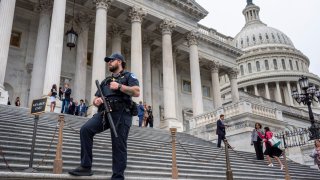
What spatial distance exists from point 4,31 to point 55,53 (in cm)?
293

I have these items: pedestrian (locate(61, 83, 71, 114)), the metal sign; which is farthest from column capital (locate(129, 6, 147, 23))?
the metal sign

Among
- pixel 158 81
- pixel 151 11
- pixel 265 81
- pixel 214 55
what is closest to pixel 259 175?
pixel 151 11

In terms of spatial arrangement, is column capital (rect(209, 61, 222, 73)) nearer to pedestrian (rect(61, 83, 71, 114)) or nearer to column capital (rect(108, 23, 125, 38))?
column capital (rect(108, 23, 125, 38))

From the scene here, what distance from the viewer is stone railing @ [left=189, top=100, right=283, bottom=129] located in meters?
19.6

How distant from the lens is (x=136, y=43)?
22.1m

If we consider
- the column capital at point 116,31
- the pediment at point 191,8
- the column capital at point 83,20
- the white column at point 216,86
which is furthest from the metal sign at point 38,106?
the white column at point 216,86

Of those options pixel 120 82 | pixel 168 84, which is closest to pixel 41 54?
pixel 168 84

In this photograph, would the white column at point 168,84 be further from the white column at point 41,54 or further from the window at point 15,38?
the window at point 15,38

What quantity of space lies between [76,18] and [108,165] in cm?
1826

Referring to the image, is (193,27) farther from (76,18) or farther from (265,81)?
(265,81)

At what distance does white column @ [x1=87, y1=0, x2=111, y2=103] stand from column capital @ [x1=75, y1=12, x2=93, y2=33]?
3.09 meters

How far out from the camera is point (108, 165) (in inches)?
311

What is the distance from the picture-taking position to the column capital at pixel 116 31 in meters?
25.2

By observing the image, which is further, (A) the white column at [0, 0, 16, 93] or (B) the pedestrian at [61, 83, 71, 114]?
(A) the white column at [0, 0, 16, 93]
